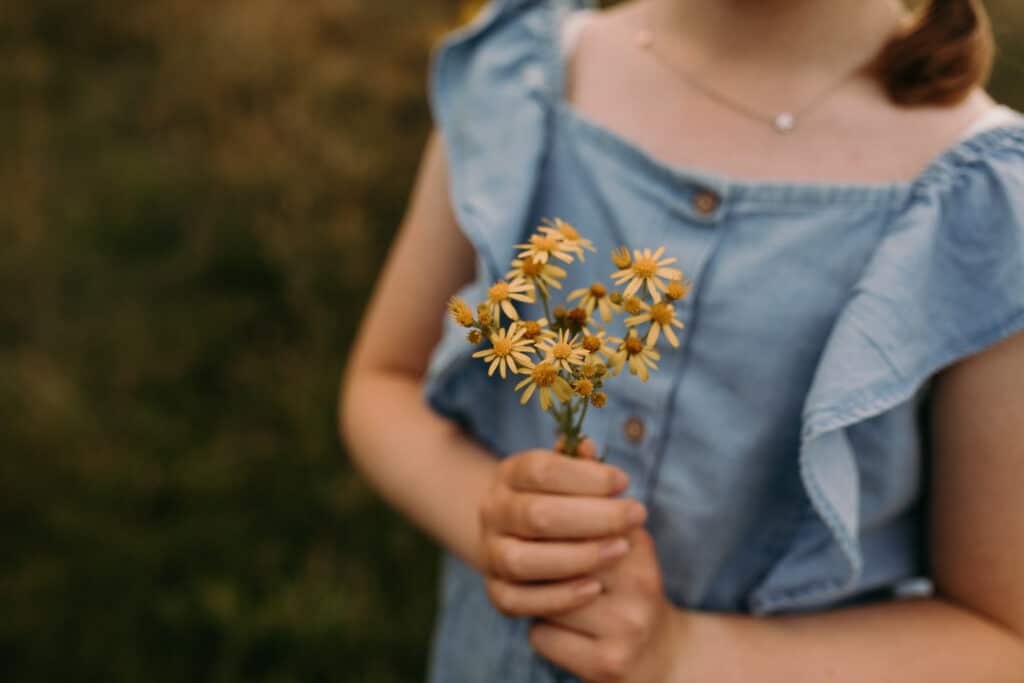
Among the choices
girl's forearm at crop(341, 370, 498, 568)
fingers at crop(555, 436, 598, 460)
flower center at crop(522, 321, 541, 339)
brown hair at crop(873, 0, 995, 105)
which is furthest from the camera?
girl's forearm at crop(341, 370, 498, 568)

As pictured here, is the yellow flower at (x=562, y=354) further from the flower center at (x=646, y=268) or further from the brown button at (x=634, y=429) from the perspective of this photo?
the brown button at (x=634, y=429)

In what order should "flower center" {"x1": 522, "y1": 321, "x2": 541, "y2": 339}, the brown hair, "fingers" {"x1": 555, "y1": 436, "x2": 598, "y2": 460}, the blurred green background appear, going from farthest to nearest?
1. the blurred green background
2. the brown hair
3. "fingers" {"x1": 555, "y1": 436, "x2": 598, "y2": 460}
4. "flower center" {"x1": 522, "y1": 321, "x2": 541, "y2": 339}

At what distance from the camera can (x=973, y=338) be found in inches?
38.7

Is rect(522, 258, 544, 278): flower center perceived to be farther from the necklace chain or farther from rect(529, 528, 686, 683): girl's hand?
the necklace chain

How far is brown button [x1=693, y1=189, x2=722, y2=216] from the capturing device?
111 centimetres

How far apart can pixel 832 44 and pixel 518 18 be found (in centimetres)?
49

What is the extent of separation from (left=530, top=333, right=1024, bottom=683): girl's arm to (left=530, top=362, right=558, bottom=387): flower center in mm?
449

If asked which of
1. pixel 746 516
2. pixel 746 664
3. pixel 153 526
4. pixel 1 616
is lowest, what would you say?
pixel 1 616

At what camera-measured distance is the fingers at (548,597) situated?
978mm

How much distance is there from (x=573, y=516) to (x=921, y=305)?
1.60 feet

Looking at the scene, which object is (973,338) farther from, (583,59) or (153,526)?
(153,526)

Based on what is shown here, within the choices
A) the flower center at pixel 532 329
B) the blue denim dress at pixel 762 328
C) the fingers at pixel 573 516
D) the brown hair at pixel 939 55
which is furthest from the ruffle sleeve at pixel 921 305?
the flower center at pixel 532 329

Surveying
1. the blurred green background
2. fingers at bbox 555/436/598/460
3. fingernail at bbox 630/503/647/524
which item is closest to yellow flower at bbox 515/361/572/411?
fingers at bbox 555/436/598/460

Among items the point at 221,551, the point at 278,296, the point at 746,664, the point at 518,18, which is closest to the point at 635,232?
the point at 518,18
